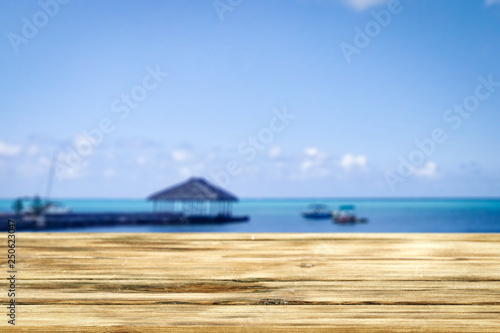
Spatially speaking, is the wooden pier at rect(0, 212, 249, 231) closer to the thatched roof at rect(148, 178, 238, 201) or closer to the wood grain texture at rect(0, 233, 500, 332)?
the thatched roof at rect(148, 178, 238, 201)

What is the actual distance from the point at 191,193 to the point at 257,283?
33.2 m

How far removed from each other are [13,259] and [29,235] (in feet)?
0.89

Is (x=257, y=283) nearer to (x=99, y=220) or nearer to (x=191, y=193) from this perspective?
(x=191, y=193)

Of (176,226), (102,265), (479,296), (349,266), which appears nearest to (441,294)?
(479,296)

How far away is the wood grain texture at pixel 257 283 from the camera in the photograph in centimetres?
82

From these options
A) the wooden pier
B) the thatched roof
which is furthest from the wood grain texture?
the wooden pier

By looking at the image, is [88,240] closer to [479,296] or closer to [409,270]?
[409,270]

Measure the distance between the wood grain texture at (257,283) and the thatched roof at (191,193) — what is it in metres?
32.5

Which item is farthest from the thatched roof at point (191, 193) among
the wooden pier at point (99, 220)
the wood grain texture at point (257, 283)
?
the wood grain texture at point (257, 283)

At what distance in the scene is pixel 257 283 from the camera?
3.38 feet

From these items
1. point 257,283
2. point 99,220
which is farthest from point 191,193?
point 257,283

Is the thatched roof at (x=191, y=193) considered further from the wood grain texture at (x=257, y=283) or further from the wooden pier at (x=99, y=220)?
the wood grain texture at (x=257, y=283)

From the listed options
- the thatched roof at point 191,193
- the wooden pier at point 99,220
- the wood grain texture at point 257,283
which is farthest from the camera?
the thatched roof at point 191,193

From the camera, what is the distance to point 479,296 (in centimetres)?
95
